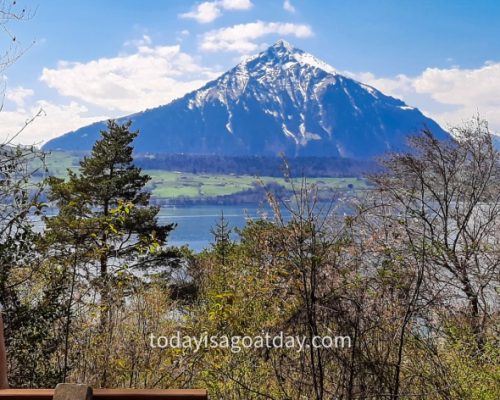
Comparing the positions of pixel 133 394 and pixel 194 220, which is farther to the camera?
pixel 194 220

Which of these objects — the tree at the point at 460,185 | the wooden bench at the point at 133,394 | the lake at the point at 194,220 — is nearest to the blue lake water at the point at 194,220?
the lake at the point at 194,220

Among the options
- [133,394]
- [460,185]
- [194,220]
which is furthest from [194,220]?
[133,394]

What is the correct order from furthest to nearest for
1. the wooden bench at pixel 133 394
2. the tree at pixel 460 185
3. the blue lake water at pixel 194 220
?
the blue lake water at pixel 194 220
the tree at pixel 460 185
the wooden bench at pixel 133 394

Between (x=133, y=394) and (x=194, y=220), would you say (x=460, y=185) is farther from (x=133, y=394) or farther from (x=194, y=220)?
(x=194, y=220)

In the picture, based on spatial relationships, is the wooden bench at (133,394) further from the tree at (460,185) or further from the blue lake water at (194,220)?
the blue lake water at (194,220)

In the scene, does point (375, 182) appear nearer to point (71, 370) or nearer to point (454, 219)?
point (454, 219)

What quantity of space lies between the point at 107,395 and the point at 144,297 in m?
2.96

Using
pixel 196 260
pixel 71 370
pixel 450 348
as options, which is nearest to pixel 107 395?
pixel 71 370

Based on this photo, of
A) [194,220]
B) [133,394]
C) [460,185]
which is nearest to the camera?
[133,394]

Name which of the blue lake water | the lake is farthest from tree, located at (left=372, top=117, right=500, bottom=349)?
the lake

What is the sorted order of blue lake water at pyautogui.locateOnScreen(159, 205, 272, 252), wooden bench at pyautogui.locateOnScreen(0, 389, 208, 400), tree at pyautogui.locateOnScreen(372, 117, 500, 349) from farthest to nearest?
1. blue lake water at pyautogui.locateOnScreen(159, 205, 272, 252)
2. tree at pyautogui.locateOnScreen(372, 117, 500, 349)
3. wooden bench at pyautogui.locateOnScreen(0, 389, 208, 400)

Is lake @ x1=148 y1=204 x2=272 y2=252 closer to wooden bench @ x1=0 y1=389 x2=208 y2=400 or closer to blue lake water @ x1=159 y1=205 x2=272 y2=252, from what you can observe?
blue lake water @ x1=159 y1=205 x2=272 y2=252

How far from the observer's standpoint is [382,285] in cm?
340

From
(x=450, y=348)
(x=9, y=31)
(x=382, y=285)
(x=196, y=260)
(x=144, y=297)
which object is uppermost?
(x=9, y=31)
